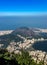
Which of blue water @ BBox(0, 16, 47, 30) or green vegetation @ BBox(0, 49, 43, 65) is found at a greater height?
green vegetation @ BBox(0, 49, 43, 65)

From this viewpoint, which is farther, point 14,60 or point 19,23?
point 19,23

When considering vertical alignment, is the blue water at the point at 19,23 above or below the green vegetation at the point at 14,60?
below

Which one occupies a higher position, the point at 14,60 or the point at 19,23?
the point at 14,60

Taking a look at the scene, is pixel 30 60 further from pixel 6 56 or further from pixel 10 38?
pixel 10 38

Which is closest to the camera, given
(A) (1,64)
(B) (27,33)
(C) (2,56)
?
(A) (1,64)

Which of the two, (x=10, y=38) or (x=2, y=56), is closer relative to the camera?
(x=2, y=56)

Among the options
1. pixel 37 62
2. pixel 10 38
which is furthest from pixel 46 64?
pixel 10 38

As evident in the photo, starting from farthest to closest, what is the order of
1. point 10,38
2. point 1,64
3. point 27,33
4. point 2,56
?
point 27,33 < point 10,38 < point 2,56 < point 1,64

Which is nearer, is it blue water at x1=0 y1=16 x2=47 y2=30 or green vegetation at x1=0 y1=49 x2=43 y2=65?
green vegetation at x1=0 y1=49 x2=43 y2=65

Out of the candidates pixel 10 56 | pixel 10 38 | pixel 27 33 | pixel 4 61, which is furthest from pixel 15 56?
pixel 27 33

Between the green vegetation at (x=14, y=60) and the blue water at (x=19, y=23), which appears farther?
the blue water at (x=19, y=23)
